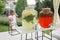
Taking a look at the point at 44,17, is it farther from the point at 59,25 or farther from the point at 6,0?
the point at 6,0

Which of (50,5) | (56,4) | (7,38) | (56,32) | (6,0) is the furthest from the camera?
(50,5)

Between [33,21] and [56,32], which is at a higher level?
[33,21]

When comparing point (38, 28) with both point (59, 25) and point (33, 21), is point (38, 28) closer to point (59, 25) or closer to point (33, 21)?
point (33, 21)

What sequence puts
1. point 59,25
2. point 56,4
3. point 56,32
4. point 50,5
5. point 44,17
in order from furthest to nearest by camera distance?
point 50,5
point 56,4
point 59,25
point 56,32
point 44,17

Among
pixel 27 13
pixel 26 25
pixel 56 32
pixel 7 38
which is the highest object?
pixel 27 13

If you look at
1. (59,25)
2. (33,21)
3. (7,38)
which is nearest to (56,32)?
(59,25)

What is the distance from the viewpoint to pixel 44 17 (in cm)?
215

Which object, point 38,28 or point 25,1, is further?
point 25,1

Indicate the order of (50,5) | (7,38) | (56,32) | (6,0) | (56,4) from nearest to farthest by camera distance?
(56,32) < (7,38) < (56,4) < (6,0) < (50,5)

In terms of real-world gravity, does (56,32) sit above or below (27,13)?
below

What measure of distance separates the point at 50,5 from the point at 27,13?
3931mm

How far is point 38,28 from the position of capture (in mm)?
2248

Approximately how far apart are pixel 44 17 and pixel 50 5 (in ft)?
12.8

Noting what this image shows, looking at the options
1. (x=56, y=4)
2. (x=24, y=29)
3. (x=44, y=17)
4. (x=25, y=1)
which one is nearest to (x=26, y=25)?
(x=24, y=29)
